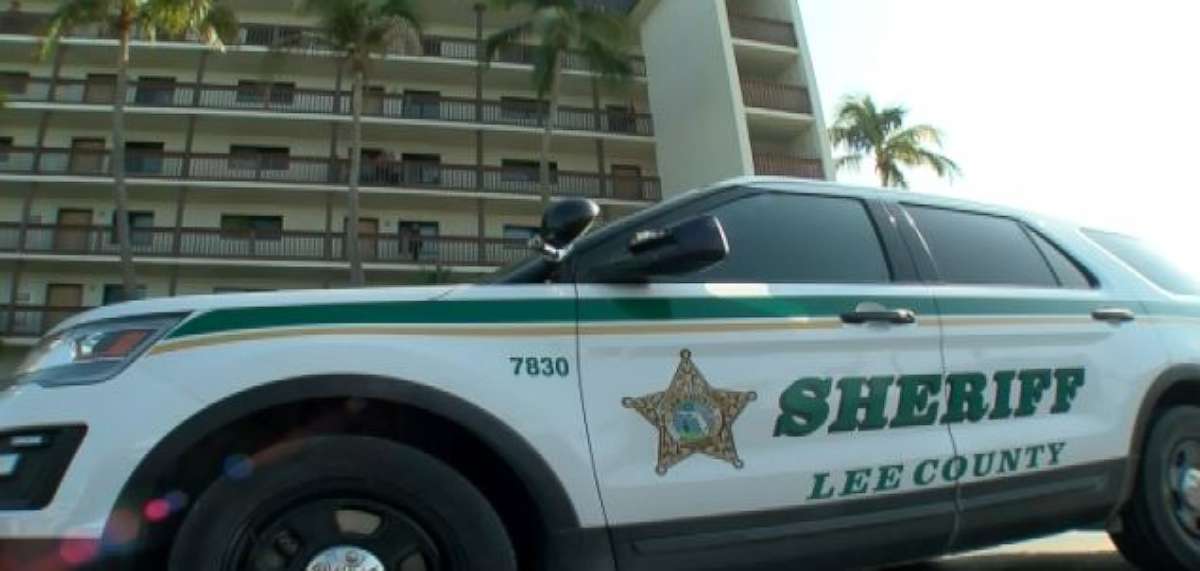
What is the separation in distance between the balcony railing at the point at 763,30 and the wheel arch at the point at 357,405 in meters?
28.9

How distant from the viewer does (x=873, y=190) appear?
368 centimetres

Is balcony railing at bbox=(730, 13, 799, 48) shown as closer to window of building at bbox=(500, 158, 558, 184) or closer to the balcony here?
the balcony

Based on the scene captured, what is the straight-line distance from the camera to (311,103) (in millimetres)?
30391

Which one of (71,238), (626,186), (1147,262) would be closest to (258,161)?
(71,238)

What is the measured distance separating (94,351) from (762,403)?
6.19 feet

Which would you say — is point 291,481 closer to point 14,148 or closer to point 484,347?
point 484,347

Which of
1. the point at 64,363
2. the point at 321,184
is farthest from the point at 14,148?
the point at 64,363

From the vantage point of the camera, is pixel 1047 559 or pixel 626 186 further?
pixel 626 186

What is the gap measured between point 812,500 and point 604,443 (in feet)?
2.29

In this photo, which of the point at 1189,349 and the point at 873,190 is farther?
the point at 1189,349

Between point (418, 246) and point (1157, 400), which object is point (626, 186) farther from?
point (1157, 400)

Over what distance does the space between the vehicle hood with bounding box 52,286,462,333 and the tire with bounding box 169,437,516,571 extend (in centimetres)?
41

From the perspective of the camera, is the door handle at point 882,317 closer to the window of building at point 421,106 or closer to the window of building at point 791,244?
the window of building at point 791,244

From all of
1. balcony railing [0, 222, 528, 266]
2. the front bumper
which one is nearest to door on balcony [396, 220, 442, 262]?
balcony railing [0, 222, 528, 266]
